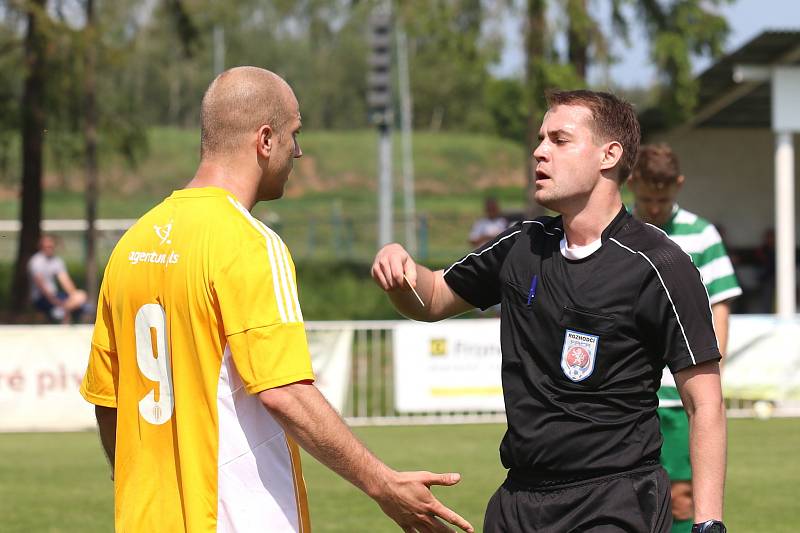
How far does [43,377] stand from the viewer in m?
14.4

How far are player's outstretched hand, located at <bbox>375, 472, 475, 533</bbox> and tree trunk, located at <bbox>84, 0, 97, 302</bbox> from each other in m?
19.4

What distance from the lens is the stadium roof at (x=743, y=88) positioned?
18609 millimetres

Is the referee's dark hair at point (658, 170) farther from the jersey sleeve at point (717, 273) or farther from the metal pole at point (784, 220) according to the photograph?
the metal pole at point (784, 220)

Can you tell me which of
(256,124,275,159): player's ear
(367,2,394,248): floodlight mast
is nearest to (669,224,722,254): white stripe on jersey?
(256,124,275,159): player's ear

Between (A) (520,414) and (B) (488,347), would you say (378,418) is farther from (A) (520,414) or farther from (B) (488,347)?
(A) (520,414)

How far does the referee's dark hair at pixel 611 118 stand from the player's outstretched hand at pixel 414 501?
1.25m

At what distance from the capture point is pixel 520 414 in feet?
13.2

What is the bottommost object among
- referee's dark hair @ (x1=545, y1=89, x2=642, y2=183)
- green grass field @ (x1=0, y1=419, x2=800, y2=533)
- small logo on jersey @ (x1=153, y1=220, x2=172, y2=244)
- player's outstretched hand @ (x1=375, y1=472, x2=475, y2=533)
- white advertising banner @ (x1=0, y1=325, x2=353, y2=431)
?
green grass field @ (x1=0, y1=419, x2=800, y2=533)

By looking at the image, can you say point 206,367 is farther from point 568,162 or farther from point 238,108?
point 568,162

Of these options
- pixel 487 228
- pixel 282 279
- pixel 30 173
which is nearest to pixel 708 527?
pixel 282 279

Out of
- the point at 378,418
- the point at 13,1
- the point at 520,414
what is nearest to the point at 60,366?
the point at 378,418

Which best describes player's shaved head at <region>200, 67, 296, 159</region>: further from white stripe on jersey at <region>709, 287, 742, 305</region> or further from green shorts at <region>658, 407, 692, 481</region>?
green shorts at <region>658, 407, 692, 481</region>

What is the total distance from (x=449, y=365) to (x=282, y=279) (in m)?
11.5

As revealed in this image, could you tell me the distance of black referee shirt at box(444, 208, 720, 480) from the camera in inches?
153
